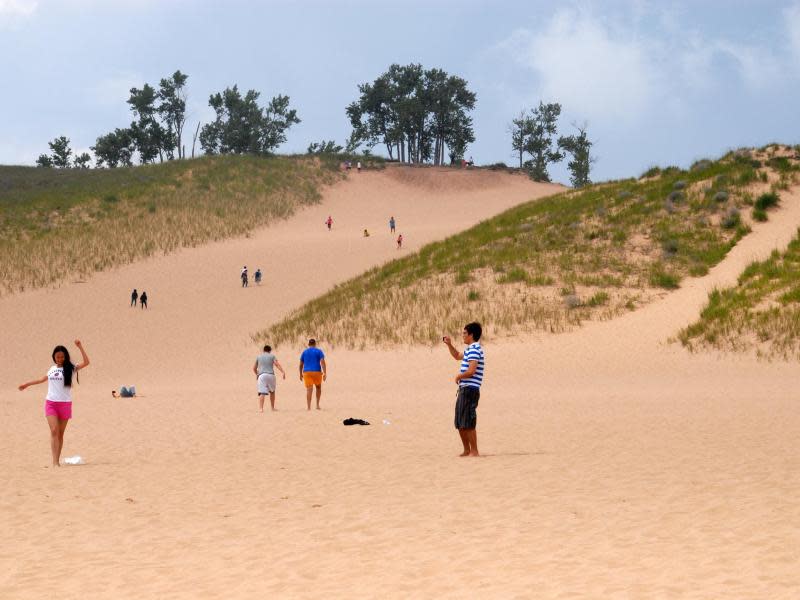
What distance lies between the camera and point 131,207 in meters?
78.9

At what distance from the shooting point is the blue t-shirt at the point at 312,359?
2448 centimetres

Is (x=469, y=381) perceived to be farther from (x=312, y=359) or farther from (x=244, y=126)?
(x=244, y=126)

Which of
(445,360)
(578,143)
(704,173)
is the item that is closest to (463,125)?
(578,143)

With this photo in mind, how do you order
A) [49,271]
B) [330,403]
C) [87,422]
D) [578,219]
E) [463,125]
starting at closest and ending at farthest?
1. [87,422]
2. [330,403]
3. [578,219]
4. [49,271]
5. [463,125]

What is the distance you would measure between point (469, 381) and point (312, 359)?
10.1 m

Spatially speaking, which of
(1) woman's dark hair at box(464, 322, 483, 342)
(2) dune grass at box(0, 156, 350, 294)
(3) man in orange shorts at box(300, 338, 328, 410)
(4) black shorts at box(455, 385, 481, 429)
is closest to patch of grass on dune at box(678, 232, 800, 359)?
(3) man in orange shorts at box(300, 338, 328, 410)

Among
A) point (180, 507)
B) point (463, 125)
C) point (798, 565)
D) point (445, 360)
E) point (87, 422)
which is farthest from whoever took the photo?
point (463, 125)

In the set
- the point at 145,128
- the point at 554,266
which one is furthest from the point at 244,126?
the point at 554,266

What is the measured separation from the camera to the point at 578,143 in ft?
383

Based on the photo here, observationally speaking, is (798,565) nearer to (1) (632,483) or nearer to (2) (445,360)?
(1) (632,483)

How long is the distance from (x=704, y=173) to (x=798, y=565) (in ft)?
162

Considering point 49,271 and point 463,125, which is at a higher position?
point 463,125

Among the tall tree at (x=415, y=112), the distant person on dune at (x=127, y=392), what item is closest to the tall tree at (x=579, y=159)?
the tall tree at (x=415, y=112)

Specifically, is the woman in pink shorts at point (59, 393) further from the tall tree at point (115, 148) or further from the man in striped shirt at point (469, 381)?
the tall tree at point (115, 148)
